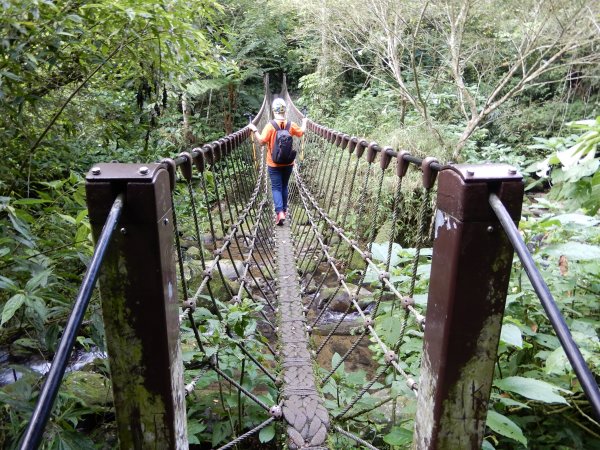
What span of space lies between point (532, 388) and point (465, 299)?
360 mm

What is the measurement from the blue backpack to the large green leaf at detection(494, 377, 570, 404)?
7.38ft

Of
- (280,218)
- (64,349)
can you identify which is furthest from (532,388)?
(280,218)

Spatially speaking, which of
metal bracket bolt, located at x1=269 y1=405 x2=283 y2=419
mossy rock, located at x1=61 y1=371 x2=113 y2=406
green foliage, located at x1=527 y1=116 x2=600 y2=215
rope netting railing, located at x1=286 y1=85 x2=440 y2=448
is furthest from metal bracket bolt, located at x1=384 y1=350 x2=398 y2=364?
mossy rock, located at x1=61 y1=371 x2=113 y2=406

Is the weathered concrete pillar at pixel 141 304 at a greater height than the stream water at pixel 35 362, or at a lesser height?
greater

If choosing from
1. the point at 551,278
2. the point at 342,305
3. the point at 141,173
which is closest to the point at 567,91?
the point at 342,305

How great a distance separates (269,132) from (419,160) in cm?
225

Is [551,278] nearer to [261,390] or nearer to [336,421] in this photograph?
[336,421]

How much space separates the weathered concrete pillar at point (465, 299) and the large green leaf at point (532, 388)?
0.63ft

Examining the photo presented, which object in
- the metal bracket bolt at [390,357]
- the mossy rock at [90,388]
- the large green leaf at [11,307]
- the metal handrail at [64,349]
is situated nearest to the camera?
the metal handrail at [64,349]

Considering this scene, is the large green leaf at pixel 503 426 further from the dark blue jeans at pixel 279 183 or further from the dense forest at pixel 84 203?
the dark blue jeans at pixel 279 183

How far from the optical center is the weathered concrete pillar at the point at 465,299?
618mm

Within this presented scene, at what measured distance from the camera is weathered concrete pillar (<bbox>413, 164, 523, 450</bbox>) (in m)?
0.62

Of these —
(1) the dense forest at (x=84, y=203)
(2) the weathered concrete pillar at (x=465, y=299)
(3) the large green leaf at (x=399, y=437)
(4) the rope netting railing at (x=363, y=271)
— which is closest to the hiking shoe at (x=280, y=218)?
(4) the rope netting railing at (x=363, y=271)

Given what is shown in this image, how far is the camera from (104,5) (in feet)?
4.32
